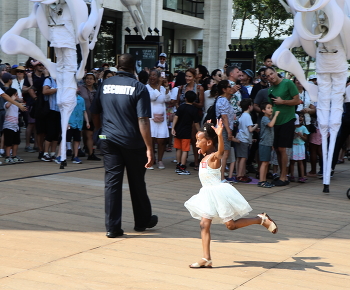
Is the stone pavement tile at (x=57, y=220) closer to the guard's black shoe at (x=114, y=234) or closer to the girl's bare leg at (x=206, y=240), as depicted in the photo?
the guard's black shoe at (x=114, y=234)

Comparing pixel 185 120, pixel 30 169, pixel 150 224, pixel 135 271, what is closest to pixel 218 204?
pixel 135 271

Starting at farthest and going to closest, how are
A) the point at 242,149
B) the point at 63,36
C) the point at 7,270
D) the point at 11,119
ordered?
the point at 11,119
the point at 63,36
the point at 242,149
the point at 7,270

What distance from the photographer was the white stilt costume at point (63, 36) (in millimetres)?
10919

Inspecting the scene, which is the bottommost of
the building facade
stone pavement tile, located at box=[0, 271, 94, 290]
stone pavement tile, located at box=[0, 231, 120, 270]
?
stone pavement tile, located at box=[0, 231, 120, 270]

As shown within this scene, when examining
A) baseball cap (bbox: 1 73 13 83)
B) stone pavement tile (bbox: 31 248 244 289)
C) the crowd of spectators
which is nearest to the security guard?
stone pavement tile (bbox: 31 248 244 289)

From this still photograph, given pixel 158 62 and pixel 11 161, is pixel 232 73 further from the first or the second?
pixel 158 62

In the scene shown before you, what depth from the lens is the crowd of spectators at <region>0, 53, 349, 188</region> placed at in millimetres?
10422

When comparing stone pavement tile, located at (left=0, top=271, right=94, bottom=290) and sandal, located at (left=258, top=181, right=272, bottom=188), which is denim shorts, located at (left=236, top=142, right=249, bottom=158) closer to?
sandal, located at (left=258, top=181, right=272, bottom=188)

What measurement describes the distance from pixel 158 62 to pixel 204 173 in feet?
41.0

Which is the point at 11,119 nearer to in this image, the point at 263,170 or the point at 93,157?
the point at 93,157

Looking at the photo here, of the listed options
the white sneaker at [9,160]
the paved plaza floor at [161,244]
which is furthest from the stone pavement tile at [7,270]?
the white sneaker at [9,160]

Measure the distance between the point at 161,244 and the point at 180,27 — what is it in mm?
28144

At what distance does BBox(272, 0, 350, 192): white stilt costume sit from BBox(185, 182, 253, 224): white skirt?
4.77 meters

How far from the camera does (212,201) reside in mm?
5551
